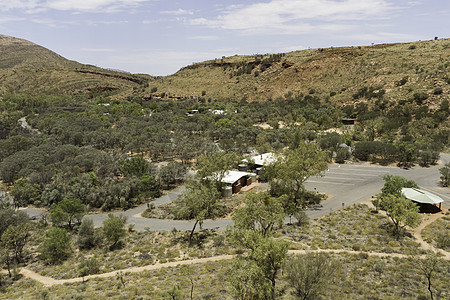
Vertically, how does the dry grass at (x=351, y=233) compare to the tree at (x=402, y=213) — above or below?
below

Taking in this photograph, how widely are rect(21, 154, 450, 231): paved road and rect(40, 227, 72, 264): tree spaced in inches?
217

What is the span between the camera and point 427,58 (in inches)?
3125

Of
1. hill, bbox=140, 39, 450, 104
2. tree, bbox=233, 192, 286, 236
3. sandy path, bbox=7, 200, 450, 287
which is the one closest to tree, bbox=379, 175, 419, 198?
sandy path, bbox=7, 200, 450, 287

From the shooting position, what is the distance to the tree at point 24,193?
108ft

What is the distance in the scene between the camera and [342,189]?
33719 mm

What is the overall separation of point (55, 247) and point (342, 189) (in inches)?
1186

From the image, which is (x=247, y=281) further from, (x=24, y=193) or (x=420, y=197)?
(x=24, y=193)

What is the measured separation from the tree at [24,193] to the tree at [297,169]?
29.0 m

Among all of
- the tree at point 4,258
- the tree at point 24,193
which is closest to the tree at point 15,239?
the tree at point 4,258

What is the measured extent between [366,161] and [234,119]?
1447 inches

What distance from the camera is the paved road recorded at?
28047mm

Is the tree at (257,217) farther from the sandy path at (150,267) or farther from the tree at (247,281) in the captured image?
the tree at (247,281)

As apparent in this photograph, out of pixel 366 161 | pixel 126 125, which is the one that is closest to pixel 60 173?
pixel 126 125

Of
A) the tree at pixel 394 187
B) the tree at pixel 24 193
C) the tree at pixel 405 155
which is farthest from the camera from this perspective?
the tree at pixel 405 155
